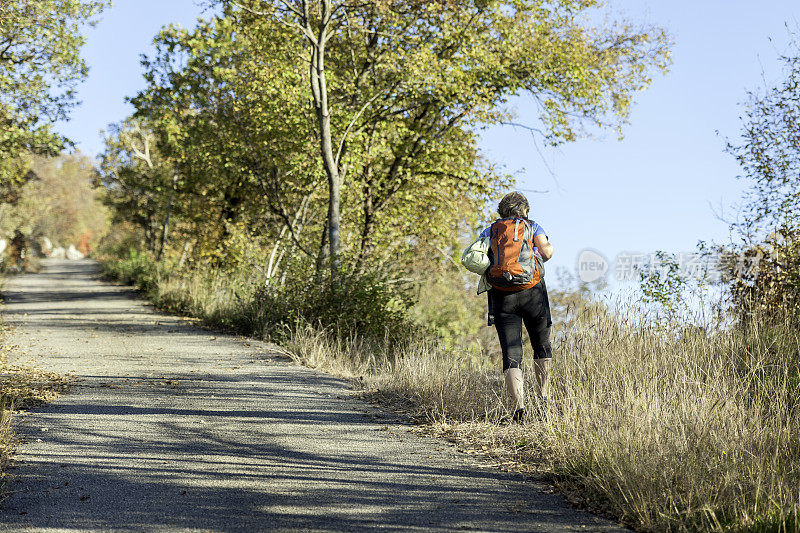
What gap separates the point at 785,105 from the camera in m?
13.8

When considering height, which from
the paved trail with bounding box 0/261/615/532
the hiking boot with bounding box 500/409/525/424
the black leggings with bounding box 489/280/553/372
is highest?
the black leggings with bounding box 489/280/553/372

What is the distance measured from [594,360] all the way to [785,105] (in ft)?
28.8

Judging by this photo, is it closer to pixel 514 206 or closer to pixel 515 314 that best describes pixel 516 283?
pixel 515 314

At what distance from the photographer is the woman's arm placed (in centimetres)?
710

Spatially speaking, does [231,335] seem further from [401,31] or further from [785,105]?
[785,105]

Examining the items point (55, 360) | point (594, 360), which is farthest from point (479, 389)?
point (55, 360)

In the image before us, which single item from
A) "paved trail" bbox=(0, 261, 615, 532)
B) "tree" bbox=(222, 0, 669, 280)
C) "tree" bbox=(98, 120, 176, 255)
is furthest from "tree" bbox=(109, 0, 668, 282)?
"tree" bbox=(98, 120, 176, 255)

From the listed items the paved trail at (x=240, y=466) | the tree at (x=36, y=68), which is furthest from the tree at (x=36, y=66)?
the paved trail at (x=240, y=466)

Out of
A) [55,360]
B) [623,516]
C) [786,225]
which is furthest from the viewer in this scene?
[786,225]

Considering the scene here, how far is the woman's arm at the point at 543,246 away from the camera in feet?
23.3

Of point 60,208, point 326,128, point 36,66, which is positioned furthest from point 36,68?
point 60,208

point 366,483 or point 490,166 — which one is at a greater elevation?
point 490,166

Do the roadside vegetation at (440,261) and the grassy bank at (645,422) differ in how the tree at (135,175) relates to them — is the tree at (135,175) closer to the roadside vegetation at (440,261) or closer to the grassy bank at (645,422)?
the roadside vegetation at (440,261)

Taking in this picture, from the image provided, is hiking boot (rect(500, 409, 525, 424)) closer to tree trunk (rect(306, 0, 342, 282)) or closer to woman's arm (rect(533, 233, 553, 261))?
woman's arm (rect(533, 233, 553, 261))
